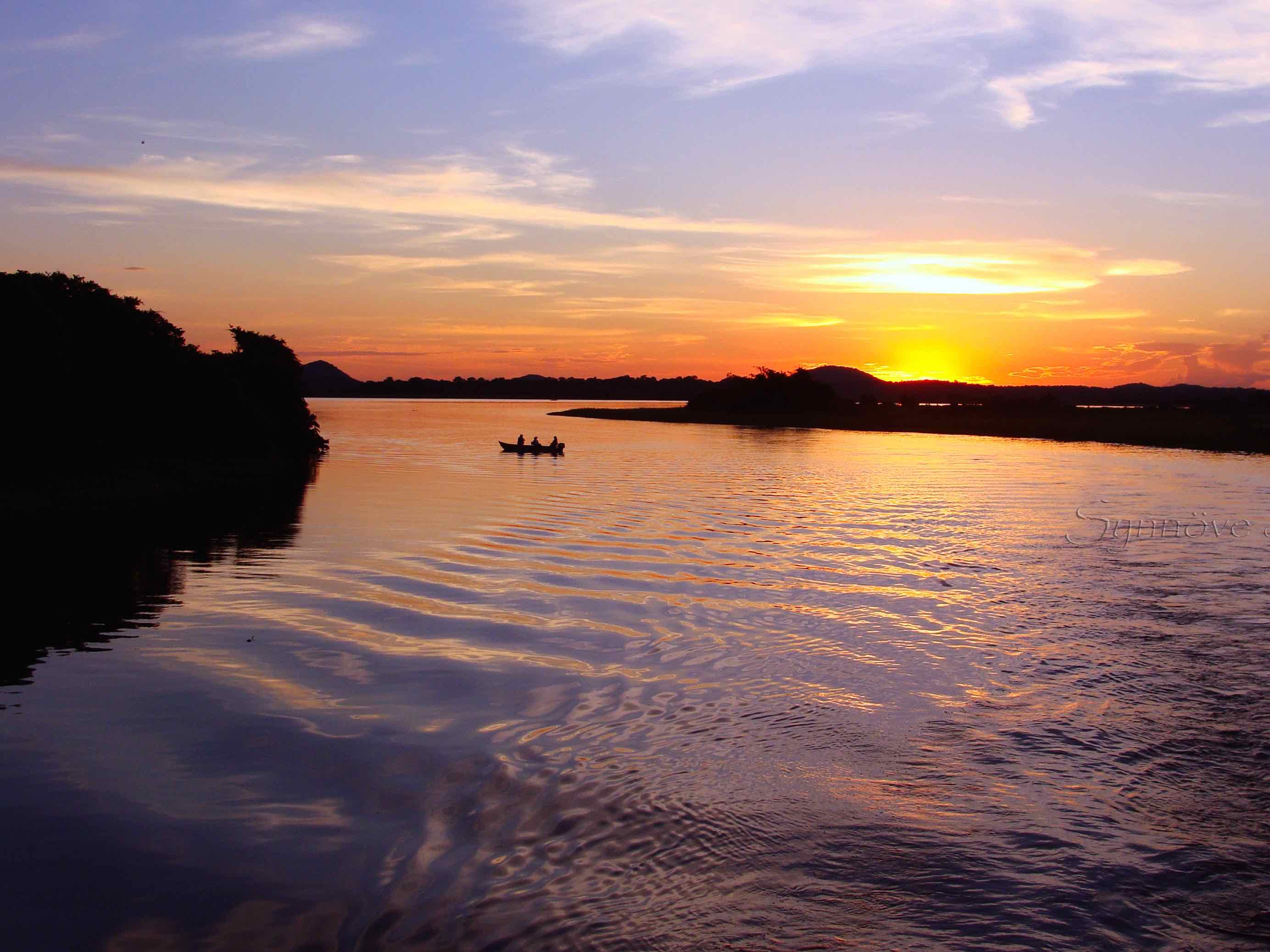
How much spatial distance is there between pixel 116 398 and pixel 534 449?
77.1 feet

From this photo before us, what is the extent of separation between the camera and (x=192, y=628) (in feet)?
44.2

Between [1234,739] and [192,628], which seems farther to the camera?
[192,628]

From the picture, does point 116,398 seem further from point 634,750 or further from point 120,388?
point 634,750

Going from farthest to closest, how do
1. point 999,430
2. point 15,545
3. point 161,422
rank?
1. point 999,430
2. point 161,422
3. point 15,545

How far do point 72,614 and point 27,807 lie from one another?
7721 millimetres

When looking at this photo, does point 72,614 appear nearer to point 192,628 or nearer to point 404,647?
point 192,628

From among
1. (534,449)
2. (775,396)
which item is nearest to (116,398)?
(534,449)

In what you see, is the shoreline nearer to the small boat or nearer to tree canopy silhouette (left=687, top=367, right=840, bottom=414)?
tree canopy silhouette (left=687, top=367, right=840, bottom=414)

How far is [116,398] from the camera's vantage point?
36.4 m

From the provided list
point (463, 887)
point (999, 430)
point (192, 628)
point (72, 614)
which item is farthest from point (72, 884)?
point (999, 430)

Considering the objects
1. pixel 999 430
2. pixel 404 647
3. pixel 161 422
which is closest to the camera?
pixel 404 647
